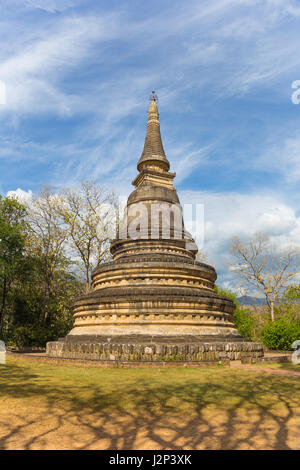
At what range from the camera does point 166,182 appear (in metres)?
31.3

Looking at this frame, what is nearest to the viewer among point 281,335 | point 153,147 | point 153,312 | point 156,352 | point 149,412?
point 149,412

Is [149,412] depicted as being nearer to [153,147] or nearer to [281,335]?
[281,335]

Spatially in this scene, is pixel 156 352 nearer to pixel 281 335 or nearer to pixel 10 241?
pixel 281 335

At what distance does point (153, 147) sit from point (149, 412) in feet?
94.1

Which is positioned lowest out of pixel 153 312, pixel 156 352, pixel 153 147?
pixel 156 352

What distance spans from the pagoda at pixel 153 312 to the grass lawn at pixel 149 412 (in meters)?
3.74

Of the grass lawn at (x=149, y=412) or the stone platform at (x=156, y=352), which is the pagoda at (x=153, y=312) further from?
the grass lawn at (x=149, y=412)

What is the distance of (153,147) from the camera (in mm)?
32438

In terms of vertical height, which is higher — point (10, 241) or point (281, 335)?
point (10, 241)

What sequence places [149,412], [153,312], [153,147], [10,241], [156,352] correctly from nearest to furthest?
[149,412]
[156,352]
[153,312]
[10,241]
[153,147]

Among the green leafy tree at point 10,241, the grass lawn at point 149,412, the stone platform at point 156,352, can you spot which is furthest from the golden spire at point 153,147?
the grass lawn at point 149,412

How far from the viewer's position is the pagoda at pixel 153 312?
13844 mm

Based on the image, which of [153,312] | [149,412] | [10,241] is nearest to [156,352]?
[153,312]

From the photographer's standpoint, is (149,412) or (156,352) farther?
(156,352)
